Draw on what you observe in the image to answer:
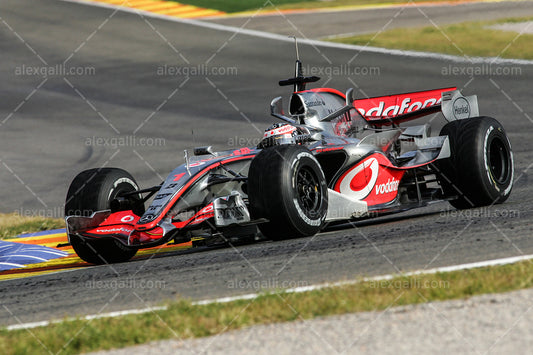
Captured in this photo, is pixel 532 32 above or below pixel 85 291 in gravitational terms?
above

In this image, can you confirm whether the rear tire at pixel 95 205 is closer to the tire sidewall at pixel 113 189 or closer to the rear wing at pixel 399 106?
the tire sidewall at pixel 113 189

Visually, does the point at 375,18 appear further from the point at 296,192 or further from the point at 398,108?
the point at 296,192

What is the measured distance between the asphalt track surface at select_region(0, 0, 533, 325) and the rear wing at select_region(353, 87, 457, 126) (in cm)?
115

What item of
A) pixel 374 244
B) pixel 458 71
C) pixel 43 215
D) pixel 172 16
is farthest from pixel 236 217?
pixel 172 16

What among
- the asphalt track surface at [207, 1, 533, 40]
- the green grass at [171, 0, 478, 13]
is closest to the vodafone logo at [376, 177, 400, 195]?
the asphalt track surface at [207, 1, 533, 40]

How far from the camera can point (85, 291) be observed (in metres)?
5.92

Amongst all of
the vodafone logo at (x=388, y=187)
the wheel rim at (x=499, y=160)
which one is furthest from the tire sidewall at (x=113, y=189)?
Answer: the wheel rim at (x=499, y=160)

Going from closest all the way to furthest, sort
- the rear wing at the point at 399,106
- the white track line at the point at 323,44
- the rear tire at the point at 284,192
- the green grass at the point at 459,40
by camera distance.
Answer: the rear tire at the point at 284,192 → the rear wing at the point at 399,106 → the white track line at the point at 323,44 → the green grass at the point at 459,40

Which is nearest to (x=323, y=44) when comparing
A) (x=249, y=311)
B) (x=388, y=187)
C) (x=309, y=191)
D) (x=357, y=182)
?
(x=388, y=187)

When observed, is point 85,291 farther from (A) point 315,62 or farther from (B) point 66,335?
(A) point 315,62

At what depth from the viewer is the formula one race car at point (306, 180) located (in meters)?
7.10

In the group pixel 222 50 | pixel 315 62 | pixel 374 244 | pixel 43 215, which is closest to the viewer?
pixel 374 244

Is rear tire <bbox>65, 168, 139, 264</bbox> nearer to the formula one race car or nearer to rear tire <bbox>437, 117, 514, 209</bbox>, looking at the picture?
the formula one race car

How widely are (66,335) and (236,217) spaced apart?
2918 mm
